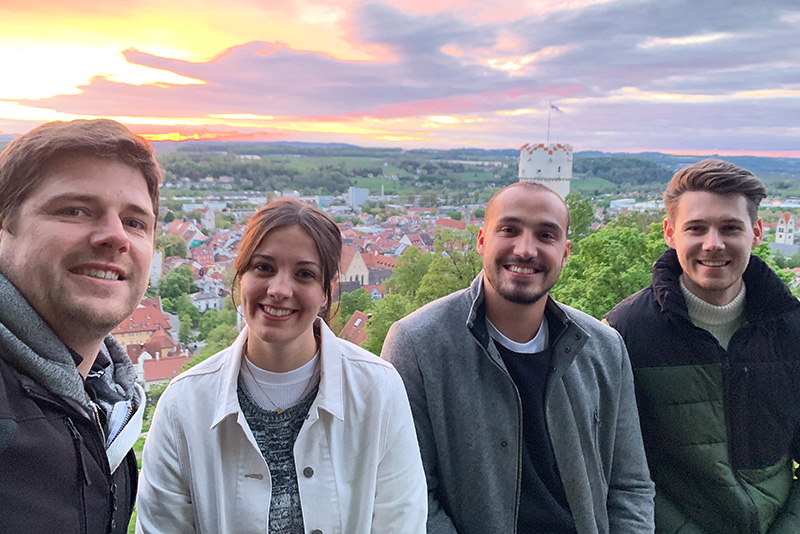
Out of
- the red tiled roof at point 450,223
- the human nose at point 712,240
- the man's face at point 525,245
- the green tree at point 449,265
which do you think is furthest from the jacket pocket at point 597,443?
the red tiled roof at point 450,223

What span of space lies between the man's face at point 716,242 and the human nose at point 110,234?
1.67 m

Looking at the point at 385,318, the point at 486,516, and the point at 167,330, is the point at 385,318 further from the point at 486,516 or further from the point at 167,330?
the point at 486,516

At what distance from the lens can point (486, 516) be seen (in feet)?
4.90

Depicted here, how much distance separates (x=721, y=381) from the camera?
69.3 inches

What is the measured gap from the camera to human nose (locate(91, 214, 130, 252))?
1.03 metres

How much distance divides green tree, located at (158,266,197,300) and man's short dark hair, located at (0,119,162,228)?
→ 239 cm

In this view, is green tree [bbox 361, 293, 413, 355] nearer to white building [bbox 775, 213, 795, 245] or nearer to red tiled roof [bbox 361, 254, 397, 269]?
red tiled roof [bbox 361, 254, 397, 269]

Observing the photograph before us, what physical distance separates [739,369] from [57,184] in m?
1.94

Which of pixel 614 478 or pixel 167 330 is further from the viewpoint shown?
pixel 167 330

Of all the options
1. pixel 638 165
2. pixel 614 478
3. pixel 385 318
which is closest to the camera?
pixel 614 478

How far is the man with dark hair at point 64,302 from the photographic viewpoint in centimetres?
90

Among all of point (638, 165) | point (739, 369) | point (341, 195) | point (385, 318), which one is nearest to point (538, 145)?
point (638, 165)

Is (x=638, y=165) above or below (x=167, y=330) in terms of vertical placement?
above

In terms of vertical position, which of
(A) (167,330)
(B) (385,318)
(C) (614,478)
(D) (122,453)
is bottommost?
(B) (385,318)
